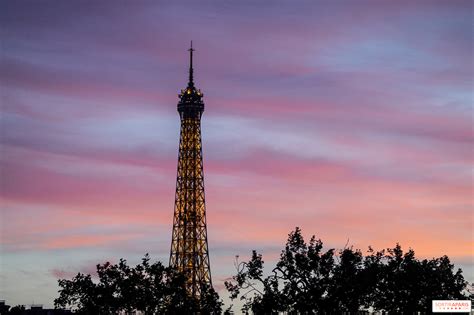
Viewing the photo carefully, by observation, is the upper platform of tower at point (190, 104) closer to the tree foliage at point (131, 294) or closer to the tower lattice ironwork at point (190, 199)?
the tower lattice ironwork at point (190, 199)

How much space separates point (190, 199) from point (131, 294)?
67.4m

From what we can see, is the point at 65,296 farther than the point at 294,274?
Yes

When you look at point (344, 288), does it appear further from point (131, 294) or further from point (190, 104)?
point (190, 104)

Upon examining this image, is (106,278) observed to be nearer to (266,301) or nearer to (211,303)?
(211,303)

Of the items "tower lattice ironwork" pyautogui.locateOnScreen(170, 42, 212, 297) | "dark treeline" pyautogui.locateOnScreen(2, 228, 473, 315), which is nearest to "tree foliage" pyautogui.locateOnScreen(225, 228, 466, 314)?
"dark treeline" pyautogui.locateOnScreen(2, 228, 473, 315)

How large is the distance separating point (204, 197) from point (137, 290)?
6822 cm

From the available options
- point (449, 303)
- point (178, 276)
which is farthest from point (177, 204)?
point (449, 303)

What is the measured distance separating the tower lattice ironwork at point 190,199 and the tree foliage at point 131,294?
2186 inches

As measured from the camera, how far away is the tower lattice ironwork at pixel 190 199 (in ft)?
579

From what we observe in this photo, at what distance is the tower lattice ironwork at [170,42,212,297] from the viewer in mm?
176375

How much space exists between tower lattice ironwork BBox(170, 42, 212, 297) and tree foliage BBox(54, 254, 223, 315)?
55.5 meters

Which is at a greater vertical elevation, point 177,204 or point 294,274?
point 177,204

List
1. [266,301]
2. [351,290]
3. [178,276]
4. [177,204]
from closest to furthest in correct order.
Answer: [266,301] → [351,290] → [178,276] → [177,204]

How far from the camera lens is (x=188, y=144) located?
183250 mm
